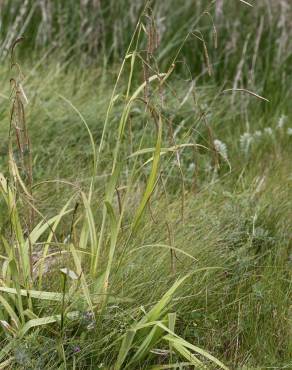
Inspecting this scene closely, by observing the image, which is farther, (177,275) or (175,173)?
(175,173)

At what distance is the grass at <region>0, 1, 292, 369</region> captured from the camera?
228 centimetres

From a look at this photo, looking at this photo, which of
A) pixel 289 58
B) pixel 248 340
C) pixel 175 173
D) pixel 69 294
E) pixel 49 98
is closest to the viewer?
pixel 69 294

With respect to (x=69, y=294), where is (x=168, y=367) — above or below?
below

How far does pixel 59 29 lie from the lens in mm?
4891

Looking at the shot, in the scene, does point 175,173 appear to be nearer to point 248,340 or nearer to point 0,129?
point 0,129

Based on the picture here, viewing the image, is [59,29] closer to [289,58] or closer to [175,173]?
[289,58]

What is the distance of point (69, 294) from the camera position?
2.29 meters

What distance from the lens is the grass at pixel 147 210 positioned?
2.28m

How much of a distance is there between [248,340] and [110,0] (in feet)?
10.0

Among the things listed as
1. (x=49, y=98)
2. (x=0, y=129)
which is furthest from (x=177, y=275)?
(x=49, y=98)

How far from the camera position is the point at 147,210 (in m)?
3.09

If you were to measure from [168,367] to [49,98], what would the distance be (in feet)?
6.86

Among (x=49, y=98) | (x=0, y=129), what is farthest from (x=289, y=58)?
(x=0, y=129)

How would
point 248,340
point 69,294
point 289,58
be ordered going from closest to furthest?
point 69,294
point 248,340
point 289,58
